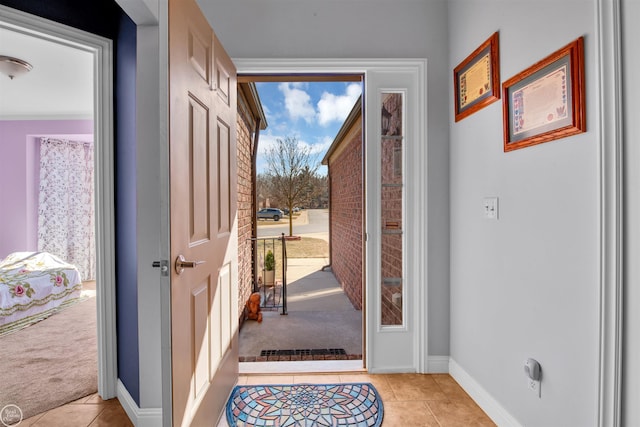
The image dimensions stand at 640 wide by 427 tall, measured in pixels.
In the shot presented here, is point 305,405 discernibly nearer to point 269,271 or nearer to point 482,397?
point 482,397

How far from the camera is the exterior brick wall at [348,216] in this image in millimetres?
4617

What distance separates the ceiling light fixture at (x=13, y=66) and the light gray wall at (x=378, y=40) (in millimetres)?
1968

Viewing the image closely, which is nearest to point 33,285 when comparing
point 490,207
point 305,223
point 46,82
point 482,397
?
point 46,82

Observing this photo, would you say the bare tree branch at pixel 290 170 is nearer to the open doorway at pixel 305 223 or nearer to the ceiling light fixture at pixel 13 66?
the open doorway at pixel 305 223

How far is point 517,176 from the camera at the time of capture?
1.62 meters

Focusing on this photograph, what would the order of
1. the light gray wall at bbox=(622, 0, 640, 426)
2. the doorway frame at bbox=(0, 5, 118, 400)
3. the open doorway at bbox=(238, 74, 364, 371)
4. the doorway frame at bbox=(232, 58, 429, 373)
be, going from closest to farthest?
the light gray wall at bbox=(622, 0, 640, 426)
the doorway frame at bbox=(0, 5, 118, 400)
the doorway frame at bbox=(232, 58, 429, 373)
the open doorway at bbox=(238, 74, 364, 371)

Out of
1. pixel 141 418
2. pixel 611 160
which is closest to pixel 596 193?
pixel 611 160

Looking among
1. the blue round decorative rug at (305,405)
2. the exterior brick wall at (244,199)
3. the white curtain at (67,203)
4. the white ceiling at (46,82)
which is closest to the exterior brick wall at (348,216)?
the exterior brick wall at (244,199)

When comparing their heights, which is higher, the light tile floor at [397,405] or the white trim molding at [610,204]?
the white trim molding at [610,204]

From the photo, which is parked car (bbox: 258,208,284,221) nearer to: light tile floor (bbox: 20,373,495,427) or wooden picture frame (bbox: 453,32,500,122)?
light tile floor (bbox: 20,373,495,427)

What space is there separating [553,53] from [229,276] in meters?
1.97

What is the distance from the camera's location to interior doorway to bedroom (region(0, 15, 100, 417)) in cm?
236

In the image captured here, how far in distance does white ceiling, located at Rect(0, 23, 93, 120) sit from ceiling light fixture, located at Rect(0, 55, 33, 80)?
54 millimetres

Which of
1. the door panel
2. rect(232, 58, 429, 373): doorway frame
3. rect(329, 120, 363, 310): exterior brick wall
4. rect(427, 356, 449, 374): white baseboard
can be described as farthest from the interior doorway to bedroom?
rect(329, 120, 363, 310): exterior brick wall
